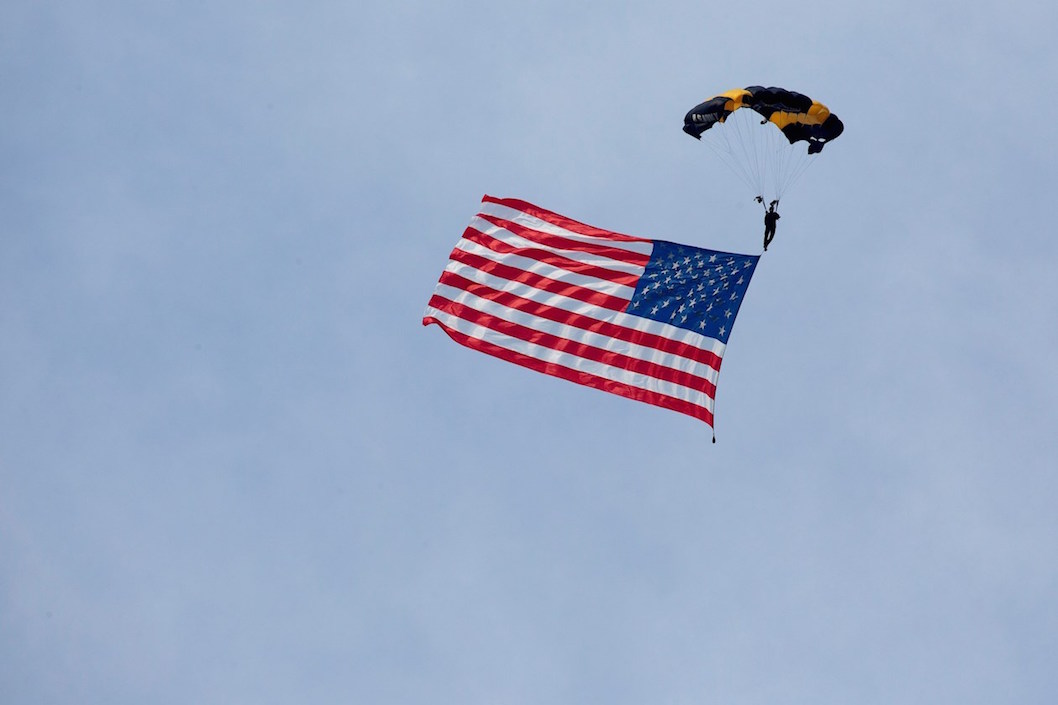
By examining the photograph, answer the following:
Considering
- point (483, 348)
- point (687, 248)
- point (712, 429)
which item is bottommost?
point (712, 429)

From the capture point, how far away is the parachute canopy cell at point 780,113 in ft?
111

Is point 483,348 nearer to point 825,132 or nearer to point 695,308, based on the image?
point 695,308

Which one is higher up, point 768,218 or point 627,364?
point 768,218

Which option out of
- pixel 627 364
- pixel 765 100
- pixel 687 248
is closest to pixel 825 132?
pixel 765 100

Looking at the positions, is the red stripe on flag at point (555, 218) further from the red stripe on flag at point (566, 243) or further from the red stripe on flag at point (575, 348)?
the red stripe on flag at point (575, 348)

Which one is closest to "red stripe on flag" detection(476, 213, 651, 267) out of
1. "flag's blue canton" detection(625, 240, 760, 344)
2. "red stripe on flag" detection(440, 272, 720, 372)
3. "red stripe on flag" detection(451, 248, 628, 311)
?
"flag's blue canton" detection(625, 240, 760, 344)

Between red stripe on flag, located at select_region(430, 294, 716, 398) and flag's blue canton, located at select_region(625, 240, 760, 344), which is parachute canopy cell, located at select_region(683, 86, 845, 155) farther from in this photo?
red stripe on flag, located at select_region(430, 294, 716, 398)

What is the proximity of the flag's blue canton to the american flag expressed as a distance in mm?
21

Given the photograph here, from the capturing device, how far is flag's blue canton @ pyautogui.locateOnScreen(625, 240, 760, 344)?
112 feet

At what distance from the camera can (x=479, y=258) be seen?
35.3 meters

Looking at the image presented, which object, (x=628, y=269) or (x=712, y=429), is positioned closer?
(x=712, y=429)

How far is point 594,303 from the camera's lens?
3469cm

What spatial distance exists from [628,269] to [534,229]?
2.34m

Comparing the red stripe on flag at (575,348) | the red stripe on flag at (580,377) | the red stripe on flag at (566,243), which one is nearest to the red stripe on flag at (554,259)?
the red stripe on flag at (566,243)
